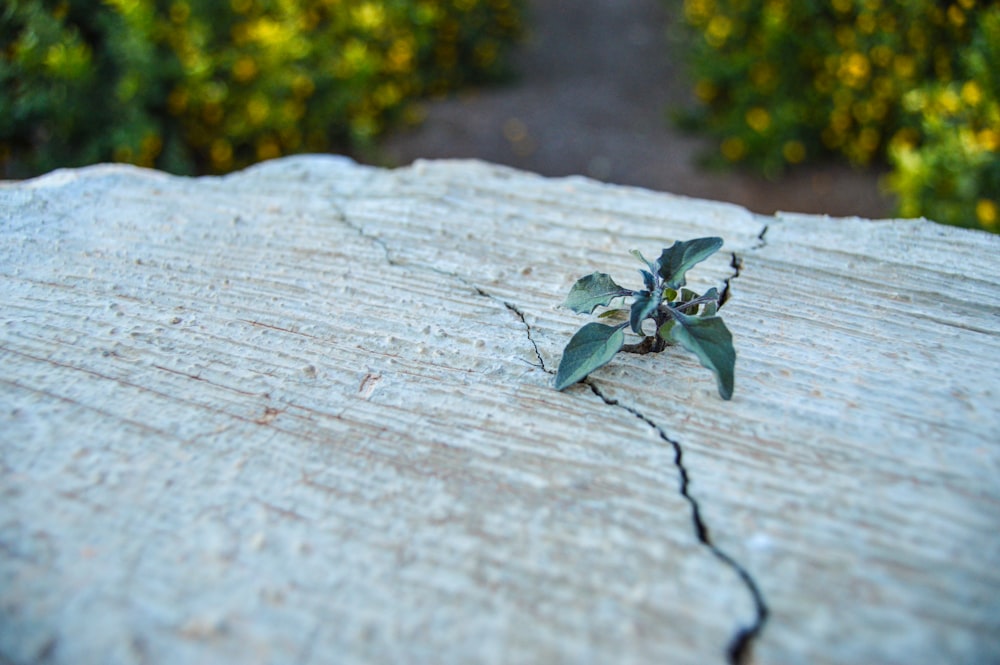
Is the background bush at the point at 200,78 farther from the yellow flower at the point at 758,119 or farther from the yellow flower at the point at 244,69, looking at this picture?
the yellow flower at the point at 758,119

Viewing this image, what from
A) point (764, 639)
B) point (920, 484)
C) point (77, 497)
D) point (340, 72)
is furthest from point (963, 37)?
point (77, 497)

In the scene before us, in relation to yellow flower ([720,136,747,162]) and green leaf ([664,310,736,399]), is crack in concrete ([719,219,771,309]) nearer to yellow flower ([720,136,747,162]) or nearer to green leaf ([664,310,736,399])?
green leaf ([664,310,736,399])

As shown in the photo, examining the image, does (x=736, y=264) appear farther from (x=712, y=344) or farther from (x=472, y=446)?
(x=472, y=446)

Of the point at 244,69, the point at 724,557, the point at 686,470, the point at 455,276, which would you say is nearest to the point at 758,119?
the point at 244,69

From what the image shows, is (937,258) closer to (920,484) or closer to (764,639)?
(920,484)

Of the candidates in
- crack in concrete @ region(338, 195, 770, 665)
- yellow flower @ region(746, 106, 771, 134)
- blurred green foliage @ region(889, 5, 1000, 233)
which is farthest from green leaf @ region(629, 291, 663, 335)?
yellow flower @ region(746, 106, 771, 134)

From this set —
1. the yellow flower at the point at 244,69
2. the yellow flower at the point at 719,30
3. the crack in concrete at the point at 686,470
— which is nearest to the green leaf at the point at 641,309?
the crack in concrete at the point at 686,470
